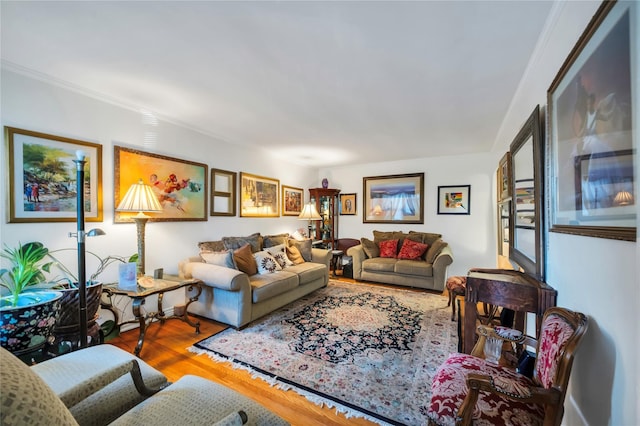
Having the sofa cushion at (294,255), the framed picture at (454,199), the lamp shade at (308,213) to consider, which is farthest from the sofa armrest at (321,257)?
the framed picture at (454,199)

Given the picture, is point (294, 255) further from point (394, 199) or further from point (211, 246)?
point (394, 199)

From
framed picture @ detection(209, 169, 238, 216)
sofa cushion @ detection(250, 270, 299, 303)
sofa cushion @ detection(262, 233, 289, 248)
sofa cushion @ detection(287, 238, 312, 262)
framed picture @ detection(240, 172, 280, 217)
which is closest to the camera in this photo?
sofa cushion @ detection(250, 270, 299, 303)

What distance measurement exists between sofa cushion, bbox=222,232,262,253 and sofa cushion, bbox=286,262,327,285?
59 cm

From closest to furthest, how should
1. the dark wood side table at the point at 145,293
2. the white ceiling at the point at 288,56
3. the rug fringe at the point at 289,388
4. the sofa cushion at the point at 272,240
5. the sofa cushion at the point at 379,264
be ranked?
the white ceiling at the point at 288,56, the rug fringe at the point at 289,388, the dark wood side table at the point at 145,293, the sofa cushion at the point at 272,240, the sofa cushion at the point at 379,264

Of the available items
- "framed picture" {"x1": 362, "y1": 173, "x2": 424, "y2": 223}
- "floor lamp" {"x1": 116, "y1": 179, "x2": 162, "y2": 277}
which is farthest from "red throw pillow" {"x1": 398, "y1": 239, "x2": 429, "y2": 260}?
"floor lamp" {"x1": 116, "y1": 179, "x2": 162, "y2": 277}

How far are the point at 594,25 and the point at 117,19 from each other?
240 cm

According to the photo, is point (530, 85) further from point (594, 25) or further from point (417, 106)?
point (594, 25)

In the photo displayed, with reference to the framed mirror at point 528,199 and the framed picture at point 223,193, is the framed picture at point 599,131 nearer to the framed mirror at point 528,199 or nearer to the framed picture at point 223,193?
the framed mirror at point 528,199

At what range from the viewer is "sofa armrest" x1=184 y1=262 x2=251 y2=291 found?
263cm

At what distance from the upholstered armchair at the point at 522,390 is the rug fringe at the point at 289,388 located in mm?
580

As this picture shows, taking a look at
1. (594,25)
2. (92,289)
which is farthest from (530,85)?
(92,289)

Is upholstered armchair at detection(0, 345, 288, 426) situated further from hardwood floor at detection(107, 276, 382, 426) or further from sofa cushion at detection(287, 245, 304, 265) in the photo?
sofa cushion at detection(287, 245, 304, 265)

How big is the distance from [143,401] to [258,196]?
3.57 m

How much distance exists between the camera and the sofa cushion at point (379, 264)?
14.6 feet
